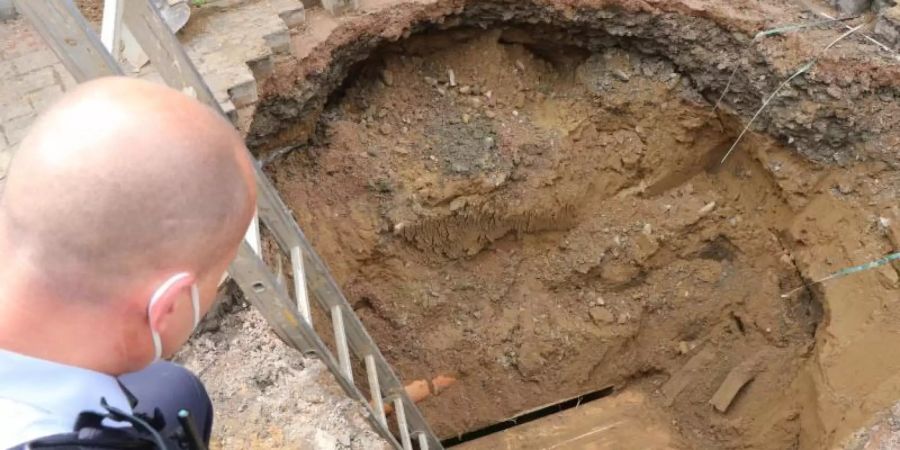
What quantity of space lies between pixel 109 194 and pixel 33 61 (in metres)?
3.35

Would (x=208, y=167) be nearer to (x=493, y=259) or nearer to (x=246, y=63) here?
(x=246, y=63)

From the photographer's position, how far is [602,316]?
4816mm

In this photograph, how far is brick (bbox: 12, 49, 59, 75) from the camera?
377cm

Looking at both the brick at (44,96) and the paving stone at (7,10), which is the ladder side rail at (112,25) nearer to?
the brick at (44,96)

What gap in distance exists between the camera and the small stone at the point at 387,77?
4547 mm

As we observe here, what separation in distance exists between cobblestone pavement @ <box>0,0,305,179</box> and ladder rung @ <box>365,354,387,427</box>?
1.40 m

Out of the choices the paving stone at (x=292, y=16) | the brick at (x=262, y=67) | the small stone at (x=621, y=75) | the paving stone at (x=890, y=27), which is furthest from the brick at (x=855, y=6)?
the brick at (x=262, y=67)

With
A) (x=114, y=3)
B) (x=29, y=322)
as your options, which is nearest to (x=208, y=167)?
(x=29, y=322)

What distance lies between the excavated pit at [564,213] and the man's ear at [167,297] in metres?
2.97

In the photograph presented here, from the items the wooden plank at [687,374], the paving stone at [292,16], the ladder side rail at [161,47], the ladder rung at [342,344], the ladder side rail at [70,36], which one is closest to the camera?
the ladder side rail at [70,36]

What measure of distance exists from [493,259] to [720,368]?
5.58 ft

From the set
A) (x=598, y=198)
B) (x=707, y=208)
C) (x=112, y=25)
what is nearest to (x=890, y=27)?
(x=707, y=208)

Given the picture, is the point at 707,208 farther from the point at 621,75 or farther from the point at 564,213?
the point at 621,75

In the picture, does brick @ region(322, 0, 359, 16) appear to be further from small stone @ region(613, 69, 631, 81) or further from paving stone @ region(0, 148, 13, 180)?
paving stone @ region(0, 148, 13, 180)
